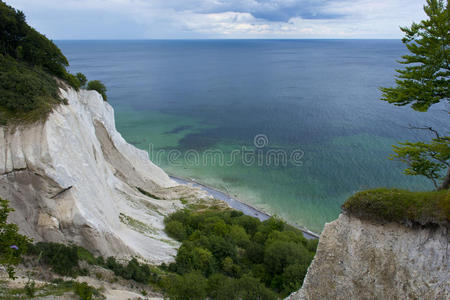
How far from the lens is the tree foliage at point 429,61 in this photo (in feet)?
34.3

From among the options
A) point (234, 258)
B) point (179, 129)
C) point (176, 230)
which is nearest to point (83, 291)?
point (234, 258)

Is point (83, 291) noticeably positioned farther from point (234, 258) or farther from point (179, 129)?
point (179, 129)

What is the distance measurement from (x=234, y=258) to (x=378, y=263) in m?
14.3

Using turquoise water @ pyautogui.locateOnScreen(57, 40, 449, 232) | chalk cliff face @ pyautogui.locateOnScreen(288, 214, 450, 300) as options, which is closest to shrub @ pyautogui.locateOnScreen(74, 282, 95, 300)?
chalk cliff face @ pyautogui.locateOnScreen(288, 214, 450, 300)

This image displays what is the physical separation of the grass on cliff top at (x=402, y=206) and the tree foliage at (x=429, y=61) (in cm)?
332

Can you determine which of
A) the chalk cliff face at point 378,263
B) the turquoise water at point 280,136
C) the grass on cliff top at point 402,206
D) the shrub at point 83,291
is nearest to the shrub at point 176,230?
the shrub at point 83,291

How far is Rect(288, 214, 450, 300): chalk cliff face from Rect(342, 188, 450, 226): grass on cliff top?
12.3 inches

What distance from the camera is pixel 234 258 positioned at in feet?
78.6

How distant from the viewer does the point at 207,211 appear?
33.4 metres

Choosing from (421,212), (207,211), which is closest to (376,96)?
(207,211)

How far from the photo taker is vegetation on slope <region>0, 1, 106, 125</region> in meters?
19.2

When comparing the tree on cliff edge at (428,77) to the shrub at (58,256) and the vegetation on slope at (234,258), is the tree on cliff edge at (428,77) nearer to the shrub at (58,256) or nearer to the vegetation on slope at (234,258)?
the vegetation on slope at (234,258)

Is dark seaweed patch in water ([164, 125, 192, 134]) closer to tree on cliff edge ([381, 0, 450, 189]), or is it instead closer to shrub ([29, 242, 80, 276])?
shrub ([29, 242, 80, 276])

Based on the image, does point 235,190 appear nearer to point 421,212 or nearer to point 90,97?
point 90,97
